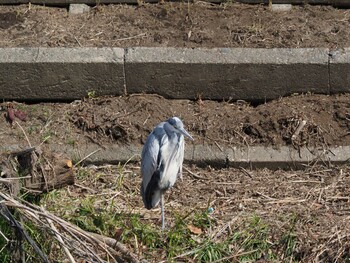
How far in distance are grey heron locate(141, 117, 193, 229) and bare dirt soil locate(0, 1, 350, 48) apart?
5.70 ft

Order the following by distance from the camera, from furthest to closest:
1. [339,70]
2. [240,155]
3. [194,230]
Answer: [339,70], [240,155], [194,230]

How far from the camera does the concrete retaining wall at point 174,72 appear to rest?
7.60m

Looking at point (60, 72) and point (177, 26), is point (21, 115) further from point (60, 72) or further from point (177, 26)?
point (177, 26)

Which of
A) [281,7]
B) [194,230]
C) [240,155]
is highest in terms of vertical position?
[281,7]

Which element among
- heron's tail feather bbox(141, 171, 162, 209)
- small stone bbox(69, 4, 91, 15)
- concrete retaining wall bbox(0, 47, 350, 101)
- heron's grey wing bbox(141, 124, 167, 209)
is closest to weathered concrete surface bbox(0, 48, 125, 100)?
concrete retaining wall bbox(0, 47, 350, 101)

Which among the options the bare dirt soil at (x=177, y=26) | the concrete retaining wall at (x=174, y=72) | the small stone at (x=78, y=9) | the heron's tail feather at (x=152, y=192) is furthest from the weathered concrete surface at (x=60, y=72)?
the heron's tail feather at (x=152, y=192)

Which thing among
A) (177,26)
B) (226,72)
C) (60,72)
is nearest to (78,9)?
(177,26)

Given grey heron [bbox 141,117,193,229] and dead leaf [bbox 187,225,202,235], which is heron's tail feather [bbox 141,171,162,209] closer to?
grey heron [bbox 141,117,193,229]

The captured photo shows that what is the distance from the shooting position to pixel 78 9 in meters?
8.71

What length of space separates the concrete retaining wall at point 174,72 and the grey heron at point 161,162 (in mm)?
1214

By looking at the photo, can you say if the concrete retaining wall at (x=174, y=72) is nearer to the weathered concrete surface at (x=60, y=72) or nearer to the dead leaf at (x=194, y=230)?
the weathered concrete surface at (x=60, y=72)

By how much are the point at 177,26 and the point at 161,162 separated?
7.43 ft

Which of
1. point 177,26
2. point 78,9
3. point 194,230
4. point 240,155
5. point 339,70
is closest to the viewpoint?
point 194,230

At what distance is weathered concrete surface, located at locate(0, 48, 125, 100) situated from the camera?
7.61 metres
